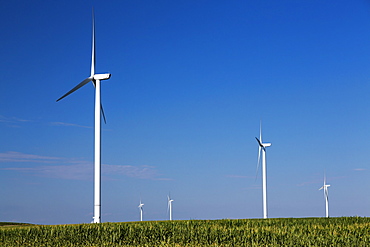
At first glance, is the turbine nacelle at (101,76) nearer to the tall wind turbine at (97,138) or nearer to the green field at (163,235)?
the tall wind turbine at (97,138)

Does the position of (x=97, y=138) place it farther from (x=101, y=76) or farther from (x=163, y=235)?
(x=163, y=235)

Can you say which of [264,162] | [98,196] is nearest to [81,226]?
[98,196]

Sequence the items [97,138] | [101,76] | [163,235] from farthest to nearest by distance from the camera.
→ 1. [101,76]
2. [97,138]
3. [163,235]

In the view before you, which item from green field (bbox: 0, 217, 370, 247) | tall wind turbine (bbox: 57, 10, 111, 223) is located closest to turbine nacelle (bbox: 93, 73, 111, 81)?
tall wind turbine (bbox: 57, 10, 111, 223)

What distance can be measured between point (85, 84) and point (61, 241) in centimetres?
1459

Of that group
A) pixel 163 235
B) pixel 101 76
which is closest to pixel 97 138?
pixel 101 76

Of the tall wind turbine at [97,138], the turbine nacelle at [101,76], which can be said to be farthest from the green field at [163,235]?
the turbine nacelle at [101,76]

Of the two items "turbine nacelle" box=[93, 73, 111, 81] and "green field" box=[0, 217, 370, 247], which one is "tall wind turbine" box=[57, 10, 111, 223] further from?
"green field" box=[0, 217, 370, 247]

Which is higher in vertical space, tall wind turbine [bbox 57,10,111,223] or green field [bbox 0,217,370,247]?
tall wind turbine [bbox 57,10,111,223]

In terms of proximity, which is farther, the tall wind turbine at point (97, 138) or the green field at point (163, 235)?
the tall wind turbine at point (97, 138)

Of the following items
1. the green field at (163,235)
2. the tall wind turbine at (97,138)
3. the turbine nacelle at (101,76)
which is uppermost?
the turbine nacelle at (101,76)

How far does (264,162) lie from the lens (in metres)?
53.1

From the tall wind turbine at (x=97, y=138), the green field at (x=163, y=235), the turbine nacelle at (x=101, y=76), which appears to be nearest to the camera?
the green field at (x=163, y=235)

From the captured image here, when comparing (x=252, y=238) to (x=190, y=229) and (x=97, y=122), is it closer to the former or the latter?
(x=190, y=229)
